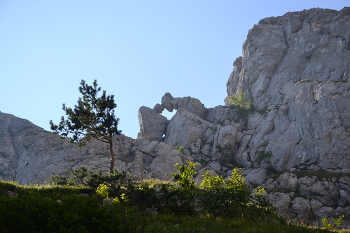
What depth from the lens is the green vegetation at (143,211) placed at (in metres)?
11.8

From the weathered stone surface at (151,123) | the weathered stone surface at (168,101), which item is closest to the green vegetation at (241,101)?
the weathered stone surface at (168,101)

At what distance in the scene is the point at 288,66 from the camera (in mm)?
97688

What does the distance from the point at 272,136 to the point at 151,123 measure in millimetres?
43392

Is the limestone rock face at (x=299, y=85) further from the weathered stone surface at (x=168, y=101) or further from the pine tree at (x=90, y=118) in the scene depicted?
the pine tree at (x=90, y=118)

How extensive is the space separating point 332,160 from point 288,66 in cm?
4902

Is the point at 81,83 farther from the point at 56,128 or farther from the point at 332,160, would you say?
the point at 332,160

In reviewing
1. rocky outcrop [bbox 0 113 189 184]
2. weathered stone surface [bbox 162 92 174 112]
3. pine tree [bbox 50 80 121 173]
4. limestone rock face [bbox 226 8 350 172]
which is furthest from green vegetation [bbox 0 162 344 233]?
weathered stone surface [bbox 162 92 174 112]

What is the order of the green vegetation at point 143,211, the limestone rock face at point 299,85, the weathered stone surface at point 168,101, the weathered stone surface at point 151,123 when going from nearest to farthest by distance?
the green vegetation at point 143,211
the limestone rock face at point 299,85
the weathered stone surface at point 151,123
the weathered stone surface at point 168,101

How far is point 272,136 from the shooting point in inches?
2744

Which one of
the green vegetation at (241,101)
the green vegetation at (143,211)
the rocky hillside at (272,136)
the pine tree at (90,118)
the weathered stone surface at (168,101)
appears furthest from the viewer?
the weathered stone surface at (168,101)

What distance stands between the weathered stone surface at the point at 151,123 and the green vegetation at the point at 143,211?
71737mm

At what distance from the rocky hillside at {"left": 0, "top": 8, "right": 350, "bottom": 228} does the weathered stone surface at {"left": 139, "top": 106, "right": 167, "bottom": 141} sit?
330 millimetres

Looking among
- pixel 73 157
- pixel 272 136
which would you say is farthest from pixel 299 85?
pixel 73 157


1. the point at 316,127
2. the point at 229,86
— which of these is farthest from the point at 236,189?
the point at 229,86
